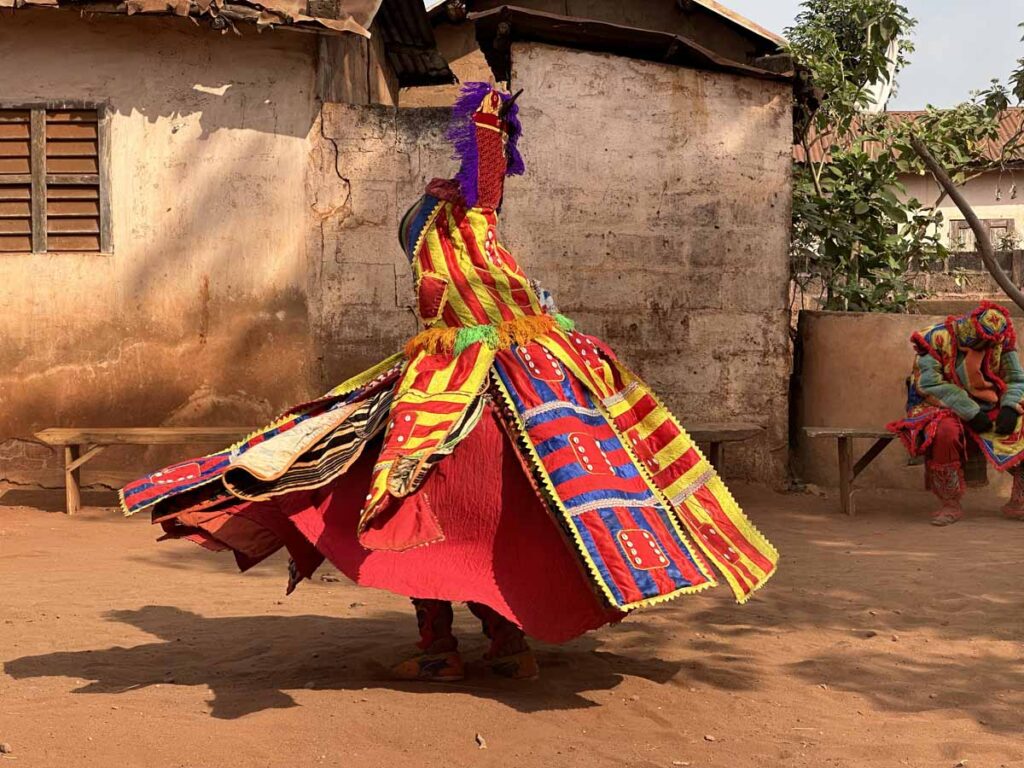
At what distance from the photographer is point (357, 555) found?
4.48 metres

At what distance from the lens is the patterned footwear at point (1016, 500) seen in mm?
9258

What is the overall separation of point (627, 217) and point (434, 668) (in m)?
5.69

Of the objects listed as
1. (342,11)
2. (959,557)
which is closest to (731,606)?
(959,557)

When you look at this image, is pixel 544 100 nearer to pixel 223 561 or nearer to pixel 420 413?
pixel 223 561

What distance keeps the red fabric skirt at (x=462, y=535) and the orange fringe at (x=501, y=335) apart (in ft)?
0.95

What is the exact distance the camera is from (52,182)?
9.97m

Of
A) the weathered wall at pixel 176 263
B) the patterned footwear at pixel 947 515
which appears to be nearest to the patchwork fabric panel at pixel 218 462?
the weathered wall at pixel 176 263

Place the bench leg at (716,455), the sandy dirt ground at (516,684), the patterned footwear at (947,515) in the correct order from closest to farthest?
1. the sandy dirt ground at (516,684)
2. the patterned footwear at (947,515)
3. the bench leg at (716,455)

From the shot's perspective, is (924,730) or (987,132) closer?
(924,730)

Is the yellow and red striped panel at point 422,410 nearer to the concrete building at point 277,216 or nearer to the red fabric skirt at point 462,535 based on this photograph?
the red fabric skirt at point 462,535

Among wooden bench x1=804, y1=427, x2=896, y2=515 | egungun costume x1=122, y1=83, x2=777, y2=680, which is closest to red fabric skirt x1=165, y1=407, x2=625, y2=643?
egungun costume x1=122, y1=83, x2=777, y2=680

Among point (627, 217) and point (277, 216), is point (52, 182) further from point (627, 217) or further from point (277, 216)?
point (627, 217)

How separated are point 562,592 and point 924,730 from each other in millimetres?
1310

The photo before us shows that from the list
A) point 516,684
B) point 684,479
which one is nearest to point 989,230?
point 684,479
